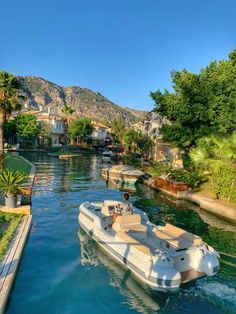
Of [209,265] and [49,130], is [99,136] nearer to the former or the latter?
[49,130]

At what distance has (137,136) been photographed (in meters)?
54.9

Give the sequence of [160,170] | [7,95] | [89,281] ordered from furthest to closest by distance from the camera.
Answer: [7,95] < [160,170] < [89,281]

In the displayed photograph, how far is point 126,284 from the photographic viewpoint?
9.66 meters

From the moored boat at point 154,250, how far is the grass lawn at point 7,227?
3.29m

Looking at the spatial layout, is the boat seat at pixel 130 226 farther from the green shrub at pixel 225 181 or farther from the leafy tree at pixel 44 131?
the leafy tree at pixel 44 131

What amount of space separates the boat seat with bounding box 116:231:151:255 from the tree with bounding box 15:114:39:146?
204 ft

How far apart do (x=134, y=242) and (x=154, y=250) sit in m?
1.05

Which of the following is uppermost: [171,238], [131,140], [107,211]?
[131,140]

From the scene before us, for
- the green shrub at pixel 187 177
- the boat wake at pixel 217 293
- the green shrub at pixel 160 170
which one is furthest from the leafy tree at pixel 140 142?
the boat wake at pixel 217 293

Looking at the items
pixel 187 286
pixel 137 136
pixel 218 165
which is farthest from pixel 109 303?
pixel 137 136

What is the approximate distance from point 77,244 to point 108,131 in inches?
4131

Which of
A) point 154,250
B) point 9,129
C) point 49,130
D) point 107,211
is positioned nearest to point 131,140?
point 9,129

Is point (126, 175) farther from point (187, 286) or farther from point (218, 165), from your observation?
point (187, 286)

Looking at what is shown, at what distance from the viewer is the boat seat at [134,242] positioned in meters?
9.61
